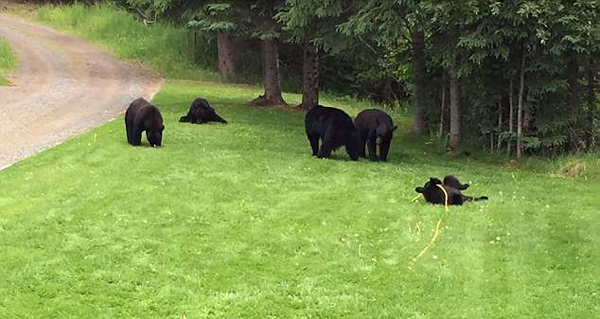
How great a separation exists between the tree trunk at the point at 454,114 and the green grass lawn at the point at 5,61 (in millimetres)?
16217

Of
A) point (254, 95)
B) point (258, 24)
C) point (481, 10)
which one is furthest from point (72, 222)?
point (254, 95)

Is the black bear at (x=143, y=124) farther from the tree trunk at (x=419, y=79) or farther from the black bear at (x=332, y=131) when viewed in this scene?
the tree trunk at (x=419, y=79)

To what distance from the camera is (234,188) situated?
1149cm

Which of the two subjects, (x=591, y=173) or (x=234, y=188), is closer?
(x=234, y=188)

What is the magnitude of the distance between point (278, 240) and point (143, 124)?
20.8 feet

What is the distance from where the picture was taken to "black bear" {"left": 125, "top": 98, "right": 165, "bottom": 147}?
47.0 ft

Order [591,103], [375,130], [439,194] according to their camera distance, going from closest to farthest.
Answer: [439,194] → [375,130] → [591,103]

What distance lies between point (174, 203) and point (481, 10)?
275 inches

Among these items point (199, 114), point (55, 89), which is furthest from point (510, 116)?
point (55, 89)

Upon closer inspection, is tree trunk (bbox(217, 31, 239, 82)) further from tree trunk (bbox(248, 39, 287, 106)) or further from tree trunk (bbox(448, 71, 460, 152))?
tree trunk (bbox(448, 71, 460, 152))

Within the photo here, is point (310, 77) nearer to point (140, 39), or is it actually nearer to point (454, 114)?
point (454, 114)

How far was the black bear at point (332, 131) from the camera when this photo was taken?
1406 cm

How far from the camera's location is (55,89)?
25578mm

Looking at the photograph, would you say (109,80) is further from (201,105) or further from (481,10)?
(481,10)
